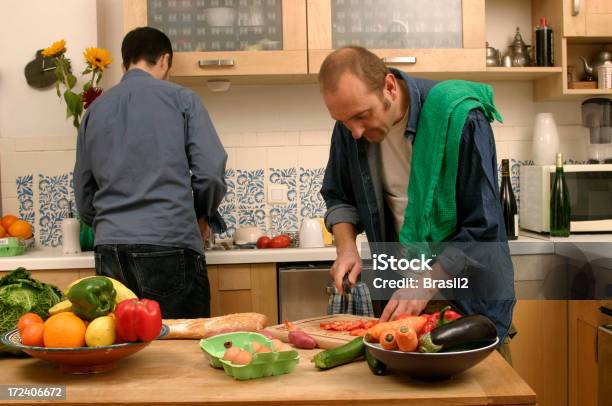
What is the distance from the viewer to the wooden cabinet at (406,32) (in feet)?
11.3

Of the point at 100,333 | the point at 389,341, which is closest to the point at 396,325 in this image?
the point at 389,341

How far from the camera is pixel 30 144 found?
3775 mm

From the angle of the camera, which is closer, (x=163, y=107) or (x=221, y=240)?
(x=163, y=107)

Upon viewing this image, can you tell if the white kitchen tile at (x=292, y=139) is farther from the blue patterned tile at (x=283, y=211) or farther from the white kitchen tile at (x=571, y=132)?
the white kitchen tile at (x=571, y=132)

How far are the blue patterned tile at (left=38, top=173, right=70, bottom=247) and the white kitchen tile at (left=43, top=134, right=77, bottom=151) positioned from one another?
0.45 ft

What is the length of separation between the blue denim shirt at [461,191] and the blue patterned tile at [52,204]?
193 cm

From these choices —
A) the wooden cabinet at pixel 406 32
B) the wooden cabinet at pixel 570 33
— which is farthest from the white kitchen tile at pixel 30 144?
the wooden cabinet at pixel 570 33

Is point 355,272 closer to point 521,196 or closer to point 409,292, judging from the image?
point 409,292

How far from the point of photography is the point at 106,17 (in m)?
3.83

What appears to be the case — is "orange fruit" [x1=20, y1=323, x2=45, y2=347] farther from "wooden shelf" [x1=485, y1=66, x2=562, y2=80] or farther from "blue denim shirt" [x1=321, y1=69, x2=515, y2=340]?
"wooden shelf" [x1=485, y1=66, x2=562, y2=80]

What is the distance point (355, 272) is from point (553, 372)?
5.41 ft

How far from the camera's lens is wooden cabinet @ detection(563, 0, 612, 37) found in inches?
139

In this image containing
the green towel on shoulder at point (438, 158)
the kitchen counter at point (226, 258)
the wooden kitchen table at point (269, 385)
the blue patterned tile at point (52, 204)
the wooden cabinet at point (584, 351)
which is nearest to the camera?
the wooden kitchen table at point (269, 385)

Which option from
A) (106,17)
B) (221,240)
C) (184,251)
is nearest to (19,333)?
(184,251)
